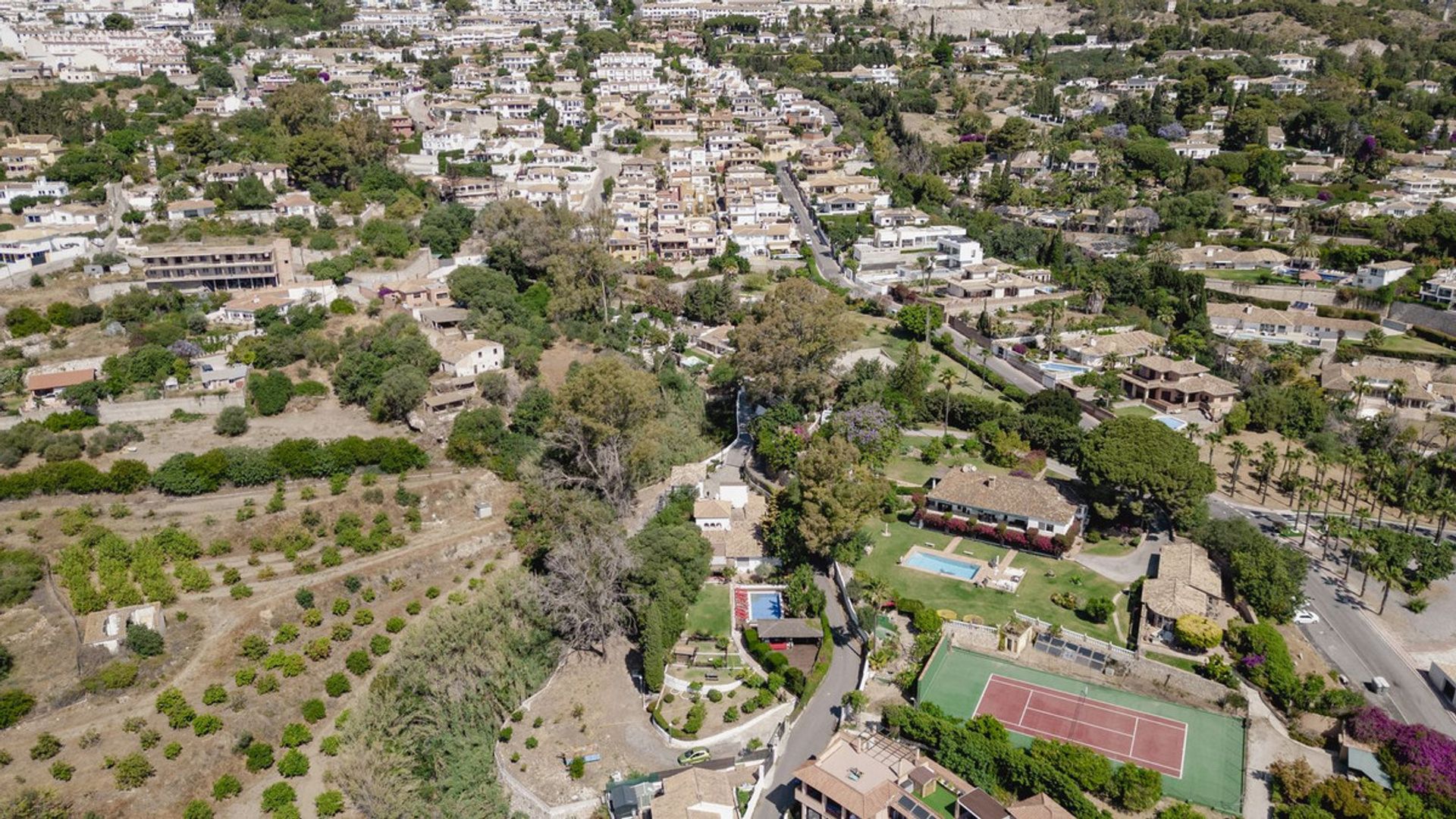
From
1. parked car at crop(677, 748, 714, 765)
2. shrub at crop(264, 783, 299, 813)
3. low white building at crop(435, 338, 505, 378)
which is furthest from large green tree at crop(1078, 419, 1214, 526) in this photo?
low white building at crop(435, 338, 505, 378)

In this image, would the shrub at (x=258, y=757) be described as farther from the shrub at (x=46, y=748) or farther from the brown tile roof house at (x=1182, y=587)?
the brown tile roof house at (x=1182, y=587)

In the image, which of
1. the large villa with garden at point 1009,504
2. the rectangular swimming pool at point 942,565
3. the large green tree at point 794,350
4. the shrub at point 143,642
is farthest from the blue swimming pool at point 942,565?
the shrub at point 143,642

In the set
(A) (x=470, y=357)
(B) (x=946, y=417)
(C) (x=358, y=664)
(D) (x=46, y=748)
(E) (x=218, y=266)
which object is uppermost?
(E) (x=218, y=266)

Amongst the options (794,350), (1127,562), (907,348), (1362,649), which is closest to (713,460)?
(794,350)

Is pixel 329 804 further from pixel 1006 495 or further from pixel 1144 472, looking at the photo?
pixel 1144 472

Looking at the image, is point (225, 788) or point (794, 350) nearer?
point (225, 788)

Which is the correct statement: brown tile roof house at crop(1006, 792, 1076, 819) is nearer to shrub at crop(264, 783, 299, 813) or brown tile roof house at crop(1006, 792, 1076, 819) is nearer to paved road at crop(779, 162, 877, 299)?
shrub at crop(264, 783, 299, 813)

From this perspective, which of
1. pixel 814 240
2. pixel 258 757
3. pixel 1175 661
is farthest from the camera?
pixel 814 240

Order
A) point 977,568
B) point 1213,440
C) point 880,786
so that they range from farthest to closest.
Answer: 1. point 1213,440
2. point 977,568
3. point 880,786
